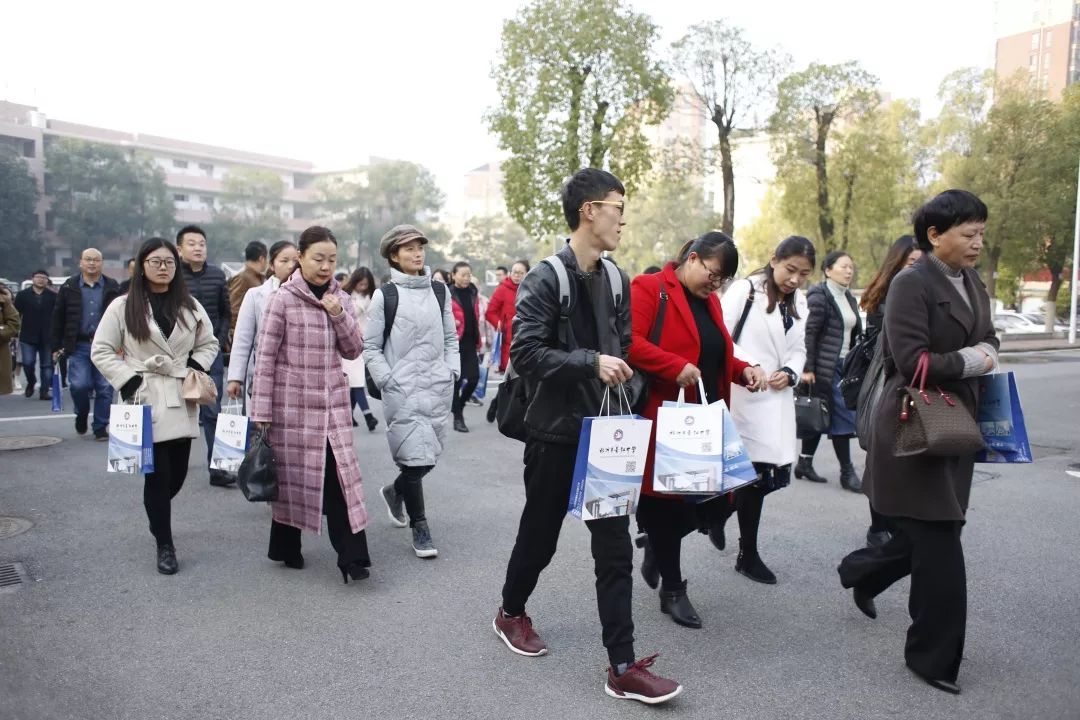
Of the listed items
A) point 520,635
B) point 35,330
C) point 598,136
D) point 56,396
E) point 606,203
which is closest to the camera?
point 606,203

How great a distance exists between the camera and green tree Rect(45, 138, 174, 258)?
156 ft

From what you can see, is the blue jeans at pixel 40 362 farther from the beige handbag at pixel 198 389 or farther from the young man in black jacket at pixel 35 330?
the beige handbag at pixel 198 389

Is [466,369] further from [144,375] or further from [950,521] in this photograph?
[950,521]

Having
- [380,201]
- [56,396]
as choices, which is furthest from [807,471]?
[380,201]

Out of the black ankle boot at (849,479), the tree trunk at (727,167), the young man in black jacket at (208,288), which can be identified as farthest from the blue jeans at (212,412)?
the tree trunk at (727,167)

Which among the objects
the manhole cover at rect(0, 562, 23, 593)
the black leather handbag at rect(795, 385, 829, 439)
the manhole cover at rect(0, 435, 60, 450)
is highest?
the black leather handbag at rect(795, 385, 829, 439)

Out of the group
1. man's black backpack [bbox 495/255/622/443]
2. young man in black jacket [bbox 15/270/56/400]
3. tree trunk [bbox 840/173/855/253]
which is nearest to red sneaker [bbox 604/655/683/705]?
man's black backpack [bbox 495/255/622/443]

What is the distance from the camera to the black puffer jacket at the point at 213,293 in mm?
6977

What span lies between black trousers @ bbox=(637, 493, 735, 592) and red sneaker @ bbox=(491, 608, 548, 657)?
28.9 inches

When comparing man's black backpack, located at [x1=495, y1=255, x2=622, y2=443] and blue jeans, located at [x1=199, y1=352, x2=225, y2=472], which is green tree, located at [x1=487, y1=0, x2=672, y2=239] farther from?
man's black backpack, located at [x1=495, y1=255, x2=622, y2=443]

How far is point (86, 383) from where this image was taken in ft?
29.4

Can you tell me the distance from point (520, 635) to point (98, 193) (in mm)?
53182

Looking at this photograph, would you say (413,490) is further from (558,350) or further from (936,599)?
(936,599)

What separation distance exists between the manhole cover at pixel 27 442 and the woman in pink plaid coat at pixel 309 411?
498 centimetres
